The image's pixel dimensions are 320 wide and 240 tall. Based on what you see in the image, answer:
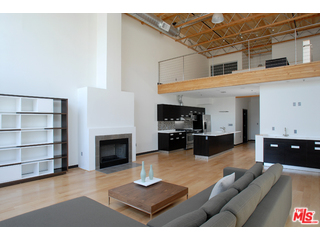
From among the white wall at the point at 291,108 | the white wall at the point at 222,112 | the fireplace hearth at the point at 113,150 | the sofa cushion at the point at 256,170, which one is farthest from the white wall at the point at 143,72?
the sofa cushion at the point at 256,170

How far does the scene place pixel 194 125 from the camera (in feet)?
35.0

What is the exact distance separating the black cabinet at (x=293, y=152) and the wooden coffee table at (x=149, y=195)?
3.74m

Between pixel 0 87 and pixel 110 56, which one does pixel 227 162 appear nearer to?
pixel 110 56

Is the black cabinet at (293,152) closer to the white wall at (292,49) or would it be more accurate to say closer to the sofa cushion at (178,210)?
the sofa cushion at (178,210)

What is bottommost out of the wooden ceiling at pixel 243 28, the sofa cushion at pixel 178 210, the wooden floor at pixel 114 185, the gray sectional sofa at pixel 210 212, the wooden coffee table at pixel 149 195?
the wooden floor at pixel 114 185

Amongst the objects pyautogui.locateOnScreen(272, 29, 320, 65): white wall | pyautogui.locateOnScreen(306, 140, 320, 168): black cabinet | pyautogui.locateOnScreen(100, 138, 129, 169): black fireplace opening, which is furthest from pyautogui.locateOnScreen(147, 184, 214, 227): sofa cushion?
pyautogui.locateOnScreen(272, 29, 320, 65): white wall

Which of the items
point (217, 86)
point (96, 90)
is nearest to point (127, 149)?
point (96, 90)

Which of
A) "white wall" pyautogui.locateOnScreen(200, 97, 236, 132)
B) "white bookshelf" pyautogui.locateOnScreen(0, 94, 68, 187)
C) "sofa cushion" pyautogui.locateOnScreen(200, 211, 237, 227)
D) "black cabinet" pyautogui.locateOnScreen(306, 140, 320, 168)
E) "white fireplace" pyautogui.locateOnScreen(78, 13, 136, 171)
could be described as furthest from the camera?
"white wall" pyautogui.locateOnScreen(200, 97, 236, 132)

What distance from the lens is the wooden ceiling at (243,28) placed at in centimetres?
711

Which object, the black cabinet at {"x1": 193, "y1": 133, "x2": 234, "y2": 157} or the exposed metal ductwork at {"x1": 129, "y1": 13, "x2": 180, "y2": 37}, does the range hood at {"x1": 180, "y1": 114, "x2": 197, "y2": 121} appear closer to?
the black cabinet at {"x1": 193, "y1": 133, "x2": 234, "y2": 157}

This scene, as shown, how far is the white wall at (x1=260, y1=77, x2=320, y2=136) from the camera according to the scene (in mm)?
5562

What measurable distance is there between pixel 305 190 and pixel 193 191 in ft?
6.90

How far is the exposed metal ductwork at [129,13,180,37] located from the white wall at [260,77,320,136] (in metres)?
3.81

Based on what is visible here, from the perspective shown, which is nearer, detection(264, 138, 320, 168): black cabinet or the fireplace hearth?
detection(264, 138, 320, 168): black cabinet
